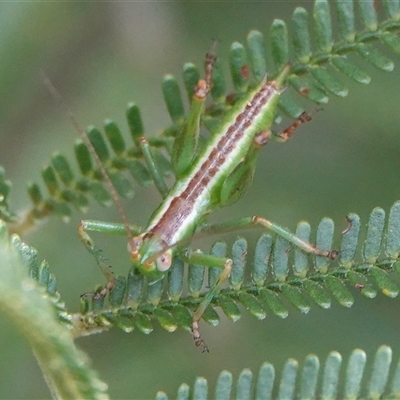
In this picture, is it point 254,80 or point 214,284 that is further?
point 254,80

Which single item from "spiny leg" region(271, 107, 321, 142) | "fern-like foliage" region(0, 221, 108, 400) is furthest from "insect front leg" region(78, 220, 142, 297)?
"fern-like foliage" region(0, 221, 108, 400)

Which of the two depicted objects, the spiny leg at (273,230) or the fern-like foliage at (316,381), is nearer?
the fern-like foliage at (316,381)

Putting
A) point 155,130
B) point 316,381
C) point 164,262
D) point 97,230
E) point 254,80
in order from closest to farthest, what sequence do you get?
1. point 316,381
2. point 164,262
3. point 254,80
4. point 97,230
5. point 155,130

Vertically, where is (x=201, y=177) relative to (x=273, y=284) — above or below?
above

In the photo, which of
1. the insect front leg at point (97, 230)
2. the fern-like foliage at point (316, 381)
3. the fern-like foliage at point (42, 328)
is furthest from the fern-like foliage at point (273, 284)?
the fern-like foliage at point (42, 328)

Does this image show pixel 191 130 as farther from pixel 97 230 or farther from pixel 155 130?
pixel 155 130

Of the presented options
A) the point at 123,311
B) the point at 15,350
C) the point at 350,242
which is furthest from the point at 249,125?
the point at 15,350

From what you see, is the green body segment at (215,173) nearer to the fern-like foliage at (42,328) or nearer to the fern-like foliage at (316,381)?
the fern-like foliage at (316,381)

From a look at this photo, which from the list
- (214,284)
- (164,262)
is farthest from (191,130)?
(214,284)
